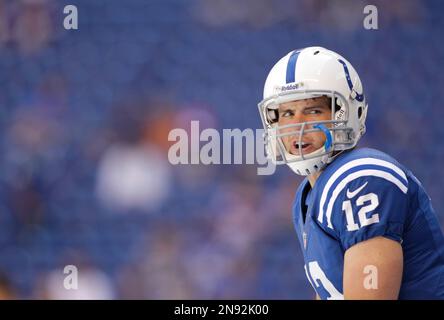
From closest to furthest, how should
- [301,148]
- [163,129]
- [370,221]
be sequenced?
[370,221] → [301,148] → [163,129]

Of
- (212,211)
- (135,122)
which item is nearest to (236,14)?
(135,122)

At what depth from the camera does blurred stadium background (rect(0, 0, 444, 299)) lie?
3.39 meters

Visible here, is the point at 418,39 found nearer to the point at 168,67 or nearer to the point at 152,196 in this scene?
the point at 168,67

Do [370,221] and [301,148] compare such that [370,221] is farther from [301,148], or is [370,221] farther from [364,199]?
[301,148]

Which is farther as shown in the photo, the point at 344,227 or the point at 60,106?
the point at 60,106

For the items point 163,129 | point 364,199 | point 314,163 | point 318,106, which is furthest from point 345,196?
point 163,129

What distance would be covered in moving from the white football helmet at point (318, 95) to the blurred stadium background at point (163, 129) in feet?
5.21

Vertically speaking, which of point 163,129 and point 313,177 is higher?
point 163,129

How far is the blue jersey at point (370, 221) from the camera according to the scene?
4.88ft

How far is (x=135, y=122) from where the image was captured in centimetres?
353

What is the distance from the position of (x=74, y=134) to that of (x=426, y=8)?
1753mm

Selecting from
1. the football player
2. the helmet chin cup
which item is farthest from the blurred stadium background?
the helmet chin cup

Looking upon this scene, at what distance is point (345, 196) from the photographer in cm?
152

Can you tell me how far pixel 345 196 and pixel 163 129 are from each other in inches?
79.8
